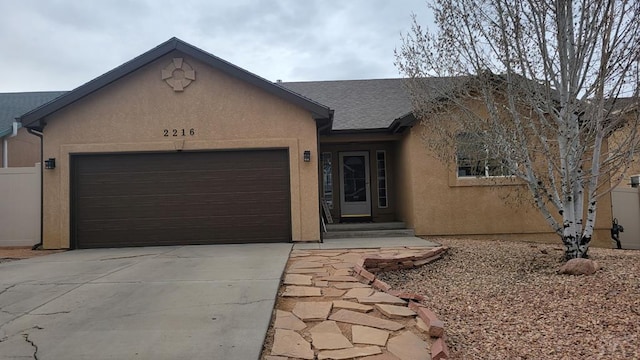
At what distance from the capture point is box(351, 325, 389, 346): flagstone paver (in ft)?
11.4

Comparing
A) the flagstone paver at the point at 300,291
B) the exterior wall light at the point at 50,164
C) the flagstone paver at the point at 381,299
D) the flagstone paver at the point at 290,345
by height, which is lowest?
the flagstone paver at the point at 290,345

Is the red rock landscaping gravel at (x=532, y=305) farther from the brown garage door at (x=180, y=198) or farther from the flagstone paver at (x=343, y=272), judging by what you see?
the brown garage door at (x=180, y=198)

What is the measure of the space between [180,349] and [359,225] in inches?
315

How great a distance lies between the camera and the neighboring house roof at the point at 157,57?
360 inches

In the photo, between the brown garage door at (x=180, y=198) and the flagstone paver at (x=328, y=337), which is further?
the brown garage door at (x=180, y=198)

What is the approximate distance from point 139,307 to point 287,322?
173cm

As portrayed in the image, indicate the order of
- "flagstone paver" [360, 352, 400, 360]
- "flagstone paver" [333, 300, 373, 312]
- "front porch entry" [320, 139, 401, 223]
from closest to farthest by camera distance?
"flagstone paver" [360, 352, 400, 360]
"flagstone paver" [333, 300, 373, 312]
"front porch entry" [320, 139, 401, 223]

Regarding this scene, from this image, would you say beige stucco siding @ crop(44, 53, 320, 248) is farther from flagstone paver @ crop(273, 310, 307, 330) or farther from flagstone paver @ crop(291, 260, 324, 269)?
flagstone paver @ crop(273, 310, 307, 330)

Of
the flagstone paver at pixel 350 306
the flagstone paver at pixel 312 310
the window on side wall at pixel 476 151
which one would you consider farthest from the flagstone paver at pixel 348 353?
the window on side wall at pixel 476 151

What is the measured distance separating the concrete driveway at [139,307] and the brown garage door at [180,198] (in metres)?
2.12

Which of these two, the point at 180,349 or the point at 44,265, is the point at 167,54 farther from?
the point at 180,349

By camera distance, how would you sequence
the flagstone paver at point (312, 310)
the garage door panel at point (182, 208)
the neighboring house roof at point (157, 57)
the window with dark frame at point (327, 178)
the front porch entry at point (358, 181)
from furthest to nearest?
the window with dark frame at point (327, 178)
the front porch entry at point (358, 181)
the garage door panel at point (182, 208)
the neighboring house roof at point (157, 57)
the flagstone paver at point (312, 310)

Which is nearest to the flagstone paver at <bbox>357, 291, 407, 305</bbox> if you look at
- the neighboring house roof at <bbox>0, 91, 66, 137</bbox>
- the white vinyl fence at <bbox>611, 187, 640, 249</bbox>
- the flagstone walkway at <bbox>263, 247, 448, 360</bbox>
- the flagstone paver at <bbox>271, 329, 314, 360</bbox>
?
the flagstone walkway at <bbox>263, 247, 448, 360</bbox>

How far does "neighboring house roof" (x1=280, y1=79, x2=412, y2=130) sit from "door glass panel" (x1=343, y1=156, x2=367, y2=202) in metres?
1.42
